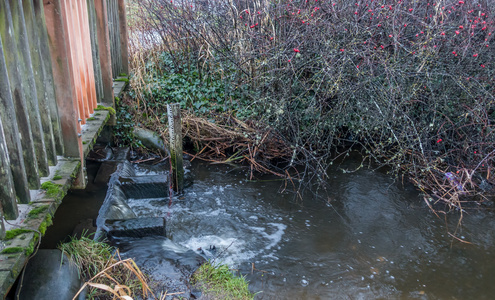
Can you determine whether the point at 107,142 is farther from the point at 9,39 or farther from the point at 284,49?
the point at 9,39

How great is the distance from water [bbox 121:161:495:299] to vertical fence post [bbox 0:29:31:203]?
7.07ft

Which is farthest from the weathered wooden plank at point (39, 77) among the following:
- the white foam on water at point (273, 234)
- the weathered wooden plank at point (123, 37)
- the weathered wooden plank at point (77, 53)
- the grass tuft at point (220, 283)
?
the weathered wooden plank at point (123, 37)

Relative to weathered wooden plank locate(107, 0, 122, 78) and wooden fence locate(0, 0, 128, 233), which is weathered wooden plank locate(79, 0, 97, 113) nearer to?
wooden fence locate(0, 0, 128, 233)

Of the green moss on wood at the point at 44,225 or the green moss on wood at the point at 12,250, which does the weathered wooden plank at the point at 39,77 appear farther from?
the green moss on wood at the point at 12,250

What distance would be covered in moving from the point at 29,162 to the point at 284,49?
14.1 feet

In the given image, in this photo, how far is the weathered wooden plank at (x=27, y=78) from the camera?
2454mm

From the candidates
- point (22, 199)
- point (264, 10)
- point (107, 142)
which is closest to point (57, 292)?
point (22, 199)

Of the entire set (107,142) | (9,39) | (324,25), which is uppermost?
(324,25)

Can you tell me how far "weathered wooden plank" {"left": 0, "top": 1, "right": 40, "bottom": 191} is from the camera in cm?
230

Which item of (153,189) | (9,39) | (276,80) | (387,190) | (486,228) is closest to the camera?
(9,39)

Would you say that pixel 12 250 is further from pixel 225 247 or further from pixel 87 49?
pixel 87 49

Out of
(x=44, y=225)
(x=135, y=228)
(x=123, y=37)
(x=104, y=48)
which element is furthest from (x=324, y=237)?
(x=123, y=37)

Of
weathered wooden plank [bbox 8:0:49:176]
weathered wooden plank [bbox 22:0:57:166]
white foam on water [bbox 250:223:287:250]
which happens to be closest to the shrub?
white foam on water [bbox 250:223:287:250]

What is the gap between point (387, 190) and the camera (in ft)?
19.0
